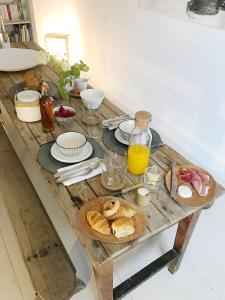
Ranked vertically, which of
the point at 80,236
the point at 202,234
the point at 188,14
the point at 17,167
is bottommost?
the point at 202,234

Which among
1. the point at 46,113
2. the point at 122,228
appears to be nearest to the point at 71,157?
the point at 46,113

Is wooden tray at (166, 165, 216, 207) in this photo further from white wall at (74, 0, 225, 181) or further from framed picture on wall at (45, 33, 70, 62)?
framed picture on wall at (45, 33, 70, 62)

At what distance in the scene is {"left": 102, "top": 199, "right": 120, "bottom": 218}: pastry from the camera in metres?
0.90

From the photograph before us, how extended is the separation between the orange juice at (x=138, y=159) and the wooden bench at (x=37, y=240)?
47cm

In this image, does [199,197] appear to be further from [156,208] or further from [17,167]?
[17,167]

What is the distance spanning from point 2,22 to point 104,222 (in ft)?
11.7

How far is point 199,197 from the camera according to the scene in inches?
39.5

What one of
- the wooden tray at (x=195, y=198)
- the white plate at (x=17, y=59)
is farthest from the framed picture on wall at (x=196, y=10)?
the wooden tray at (x=195, y=198)

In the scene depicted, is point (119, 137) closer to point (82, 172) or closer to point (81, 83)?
point (82, 172)

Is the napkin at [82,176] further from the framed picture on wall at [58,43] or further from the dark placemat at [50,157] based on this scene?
the framed picture on wall at [58,43]

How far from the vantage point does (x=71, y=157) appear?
115 cm

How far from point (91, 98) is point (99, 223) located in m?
0.84

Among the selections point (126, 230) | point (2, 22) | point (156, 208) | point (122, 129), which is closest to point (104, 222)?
point (126, 230)

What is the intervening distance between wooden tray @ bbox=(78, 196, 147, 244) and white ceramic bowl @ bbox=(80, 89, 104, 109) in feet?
2.18
